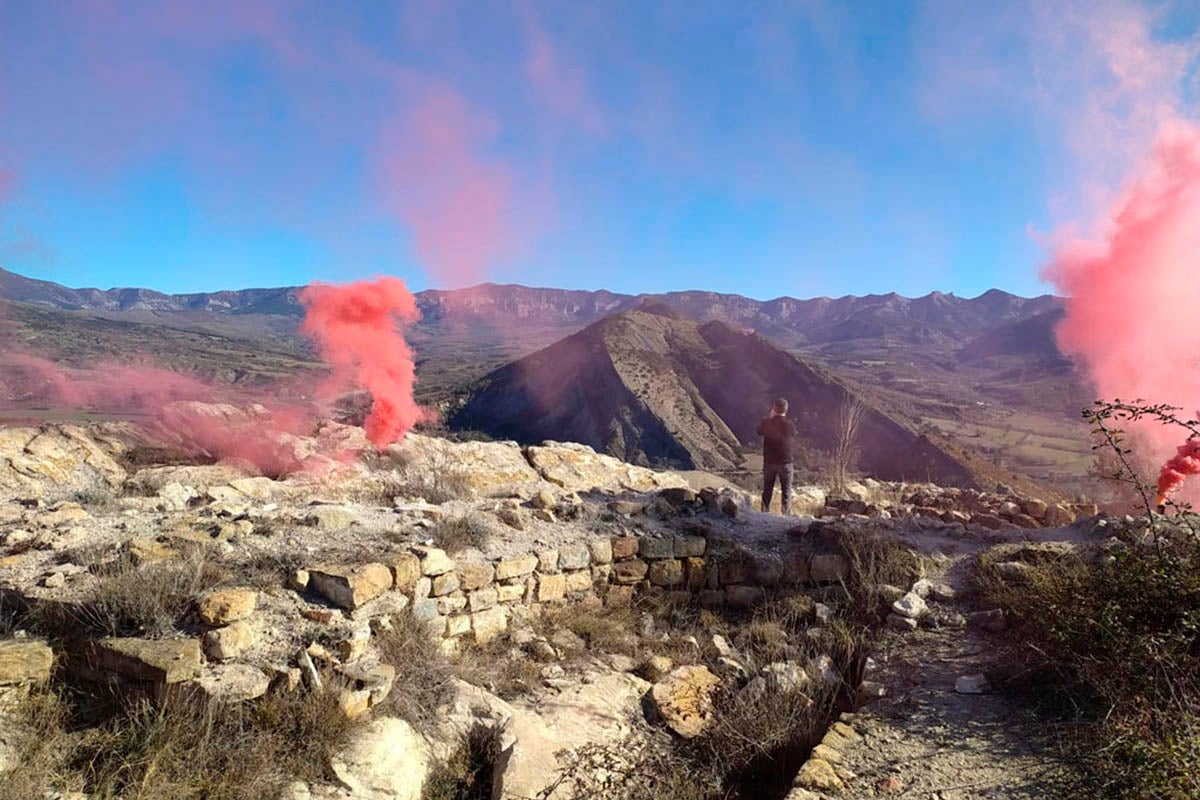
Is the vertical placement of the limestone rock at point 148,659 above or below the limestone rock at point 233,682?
above

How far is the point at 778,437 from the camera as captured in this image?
27.7ft

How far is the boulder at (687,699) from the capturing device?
3.99m

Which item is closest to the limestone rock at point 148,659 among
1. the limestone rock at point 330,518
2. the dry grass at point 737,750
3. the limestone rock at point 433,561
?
the limestone rock at point 433,561

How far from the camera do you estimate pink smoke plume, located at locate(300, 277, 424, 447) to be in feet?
30.5

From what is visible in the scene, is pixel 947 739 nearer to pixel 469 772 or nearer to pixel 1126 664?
pixel 1126 664

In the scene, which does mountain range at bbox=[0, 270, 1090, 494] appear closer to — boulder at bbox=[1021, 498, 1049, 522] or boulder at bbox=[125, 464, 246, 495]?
boulder at bbox=[125, 464, 246, 495]

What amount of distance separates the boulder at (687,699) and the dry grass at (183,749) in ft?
6.37

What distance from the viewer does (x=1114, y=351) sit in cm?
1062

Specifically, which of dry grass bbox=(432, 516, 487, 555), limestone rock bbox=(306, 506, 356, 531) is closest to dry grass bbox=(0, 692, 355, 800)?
dry grass bbox=(432, 516, 487, 555)

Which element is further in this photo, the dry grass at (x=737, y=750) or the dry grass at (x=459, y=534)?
the dry grass at (x=459, y=534)

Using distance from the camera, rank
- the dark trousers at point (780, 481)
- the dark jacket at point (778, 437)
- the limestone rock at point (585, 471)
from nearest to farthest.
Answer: the dark jacket at point (778, 437)
the dark trousers at point (780, 481)
the limestone rock at point (585, 471)

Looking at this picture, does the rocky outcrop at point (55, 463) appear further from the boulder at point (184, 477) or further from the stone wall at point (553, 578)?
the stone wall at point (553, 578)

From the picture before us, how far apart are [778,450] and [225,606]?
6631mm

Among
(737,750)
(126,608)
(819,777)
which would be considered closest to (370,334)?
(126,608)
